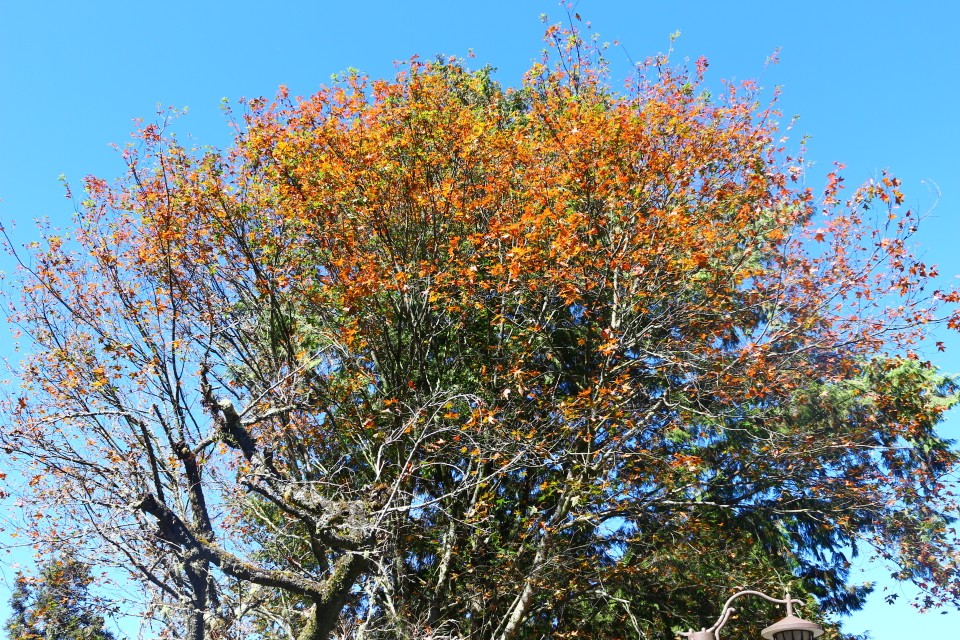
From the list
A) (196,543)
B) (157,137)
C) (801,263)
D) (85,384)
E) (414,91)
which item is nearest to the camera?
(196,543)

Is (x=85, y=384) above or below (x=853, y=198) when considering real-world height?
below

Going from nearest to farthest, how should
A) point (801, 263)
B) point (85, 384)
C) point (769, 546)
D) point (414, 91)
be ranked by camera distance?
point (85, 384), point (801, 263), point (414, 91), point (769, 546)

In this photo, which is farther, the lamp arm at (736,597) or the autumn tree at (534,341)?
the autumn tree at (534,341)

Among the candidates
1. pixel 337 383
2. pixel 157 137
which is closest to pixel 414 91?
pixel 157 137

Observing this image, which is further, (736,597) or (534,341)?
(534,341)

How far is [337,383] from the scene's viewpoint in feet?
37.2

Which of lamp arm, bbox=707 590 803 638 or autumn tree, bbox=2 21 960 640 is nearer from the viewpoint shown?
lamp arm, bbox=707 590 803 638

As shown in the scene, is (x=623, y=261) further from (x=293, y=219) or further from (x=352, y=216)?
(x=293, y=219)

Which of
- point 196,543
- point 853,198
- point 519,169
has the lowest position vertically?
point 196,543

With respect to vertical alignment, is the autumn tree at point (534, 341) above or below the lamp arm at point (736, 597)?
above

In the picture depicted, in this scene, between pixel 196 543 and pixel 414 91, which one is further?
pixel 414 91

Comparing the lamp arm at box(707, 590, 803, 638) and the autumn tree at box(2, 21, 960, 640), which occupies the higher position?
the autumn tree at box(2, 21, 960, 640)

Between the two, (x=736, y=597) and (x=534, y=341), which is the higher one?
(x=534, y=341)

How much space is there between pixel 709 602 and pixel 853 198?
6.56m
